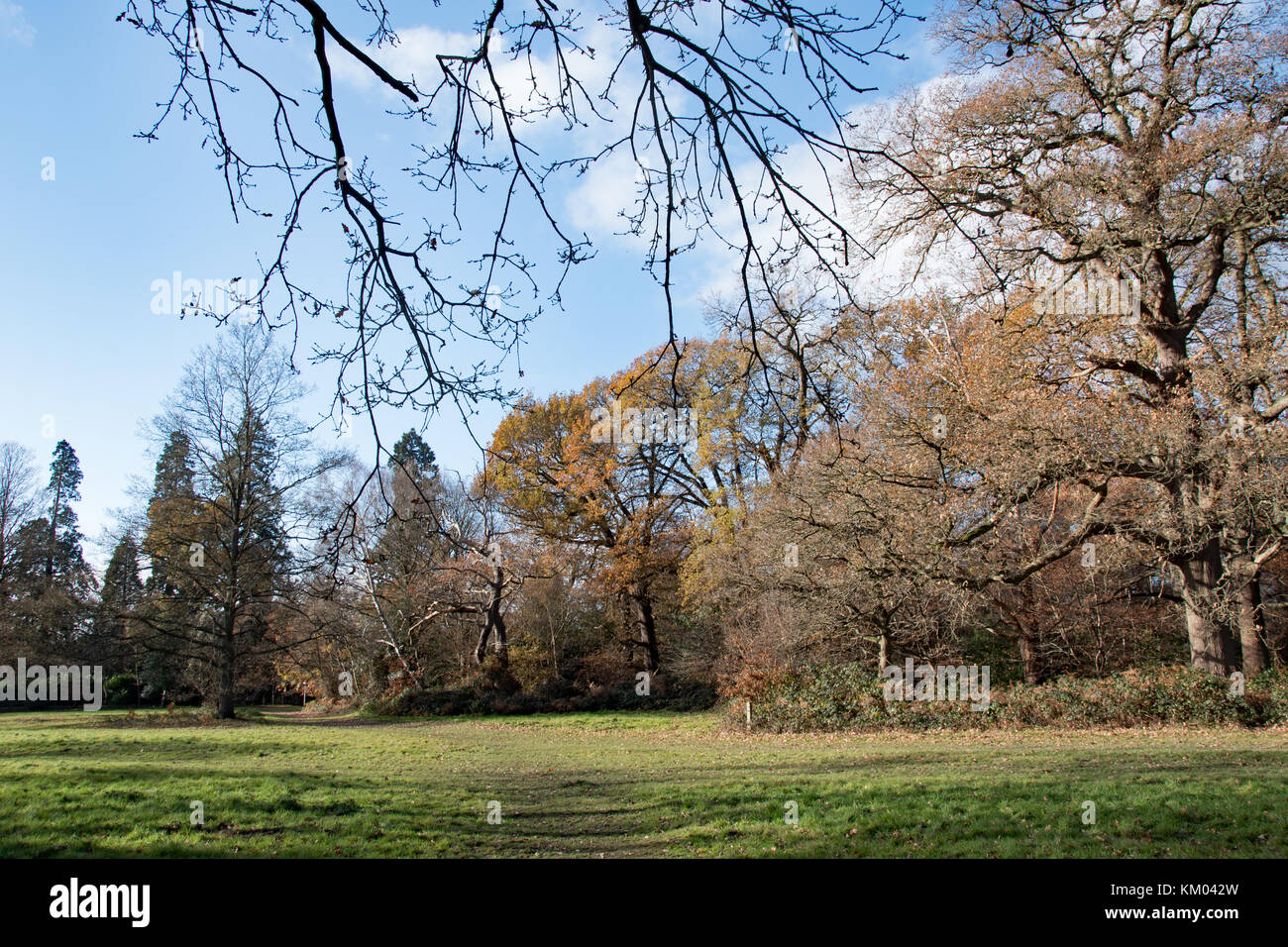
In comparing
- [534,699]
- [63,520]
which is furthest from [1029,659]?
[63,520]

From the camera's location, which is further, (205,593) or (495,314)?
(205,593)

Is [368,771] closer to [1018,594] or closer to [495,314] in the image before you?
[495,314]

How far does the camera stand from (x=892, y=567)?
15414mm

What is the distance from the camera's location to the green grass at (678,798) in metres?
5.85

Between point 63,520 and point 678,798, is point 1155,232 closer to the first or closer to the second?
point 678,798

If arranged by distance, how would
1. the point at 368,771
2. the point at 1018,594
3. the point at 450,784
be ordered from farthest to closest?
the point at 1018,594, the point at 368,771, the point at 450,784

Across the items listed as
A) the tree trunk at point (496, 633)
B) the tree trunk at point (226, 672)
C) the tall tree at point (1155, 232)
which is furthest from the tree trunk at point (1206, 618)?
the tree trunk at point (226, 672)

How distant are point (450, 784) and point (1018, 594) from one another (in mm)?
15482

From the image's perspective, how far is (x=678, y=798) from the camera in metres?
7.99

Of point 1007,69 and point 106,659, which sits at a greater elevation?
point 1007,69

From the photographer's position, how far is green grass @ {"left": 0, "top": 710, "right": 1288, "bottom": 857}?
19.2 ft

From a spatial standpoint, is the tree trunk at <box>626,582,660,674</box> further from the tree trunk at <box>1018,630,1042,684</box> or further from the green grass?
the green grass

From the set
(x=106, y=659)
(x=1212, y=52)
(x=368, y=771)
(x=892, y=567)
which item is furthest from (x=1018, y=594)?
(x=106, y=659)

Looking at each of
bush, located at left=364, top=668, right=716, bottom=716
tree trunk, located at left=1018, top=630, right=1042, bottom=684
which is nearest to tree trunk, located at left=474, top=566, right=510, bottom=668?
bush, located at left=364, top=668, right=716, bottom=716
